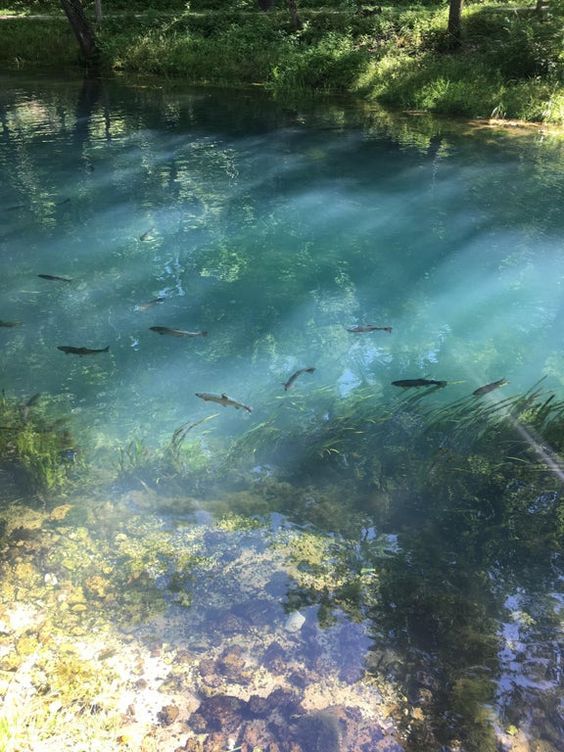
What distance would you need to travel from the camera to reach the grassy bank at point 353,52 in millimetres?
16375

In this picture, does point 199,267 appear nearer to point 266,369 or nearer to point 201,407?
point 266,369

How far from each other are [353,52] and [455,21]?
3.64 meters

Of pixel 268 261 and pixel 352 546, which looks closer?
pixel 352 546

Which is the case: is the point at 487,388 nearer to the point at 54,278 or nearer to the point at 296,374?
the point at 296,374

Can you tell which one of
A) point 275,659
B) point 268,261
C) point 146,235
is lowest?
point 275,659

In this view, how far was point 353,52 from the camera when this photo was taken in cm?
1955

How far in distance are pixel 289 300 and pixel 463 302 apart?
2468 mm

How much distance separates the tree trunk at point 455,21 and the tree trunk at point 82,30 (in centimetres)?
1489

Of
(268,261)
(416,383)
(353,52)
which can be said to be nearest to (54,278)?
(268,261)

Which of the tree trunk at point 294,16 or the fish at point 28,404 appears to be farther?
the tree trunk at point 294,16

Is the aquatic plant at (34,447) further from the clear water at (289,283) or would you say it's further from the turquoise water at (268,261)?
the turquoise water at (268,261)

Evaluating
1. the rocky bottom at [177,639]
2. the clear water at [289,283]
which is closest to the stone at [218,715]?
the rocky bottom at [177,639]

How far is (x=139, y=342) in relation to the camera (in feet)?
22.0

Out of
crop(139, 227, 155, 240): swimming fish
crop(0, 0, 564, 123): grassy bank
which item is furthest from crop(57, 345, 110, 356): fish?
crop(0, 0, 564, 123): grassy bank
